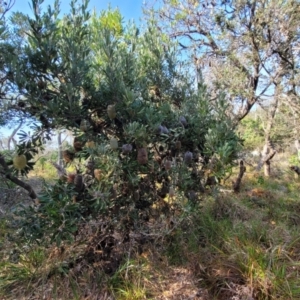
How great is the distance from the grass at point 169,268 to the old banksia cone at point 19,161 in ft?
1.62

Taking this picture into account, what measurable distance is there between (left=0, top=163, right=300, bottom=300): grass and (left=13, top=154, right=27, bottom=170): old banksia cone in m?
0.49

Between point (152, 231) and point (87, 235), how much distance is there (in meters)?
0.50

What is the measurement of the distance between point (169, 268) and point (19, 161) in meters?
1.39

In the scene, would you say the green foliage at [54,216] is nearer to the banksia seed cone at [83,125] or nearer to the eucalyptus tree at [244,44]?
the banksia seed cone at [83,125]

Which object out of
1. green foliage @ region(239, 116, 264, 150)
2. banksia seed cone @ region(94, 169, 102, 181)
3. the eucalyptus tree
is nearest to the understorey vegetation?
banksia seed cone @ region(94, 169, 102, 181)

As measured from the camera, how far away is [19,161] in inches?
65.2

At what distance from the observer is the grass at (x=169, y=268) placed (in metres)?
1.83

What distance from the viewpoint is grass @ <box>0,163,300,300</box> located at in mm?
1834

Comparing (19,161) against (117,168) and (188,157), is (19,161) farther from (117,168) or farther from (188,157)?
(188,157)

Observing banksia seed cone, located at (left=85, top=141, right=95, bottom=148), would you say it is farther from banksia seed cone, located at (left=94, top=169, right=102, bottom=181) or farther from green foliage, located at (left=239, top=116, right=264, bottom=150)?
green foliage, located at (left=239, top=116, right=264, bottom=150)

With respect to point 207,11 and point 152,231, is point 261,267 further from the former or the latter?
point 207,11

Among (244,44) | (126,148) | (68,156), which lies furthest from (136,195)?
(244,44)

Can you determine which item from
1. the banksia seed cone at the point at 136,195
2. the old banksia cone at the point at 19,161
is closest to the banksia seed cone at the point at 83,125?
the old banksia cone at the point at 19,161

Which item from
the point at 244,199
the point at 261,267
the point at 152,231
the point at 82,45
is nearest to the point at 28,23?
the point at 82,45
